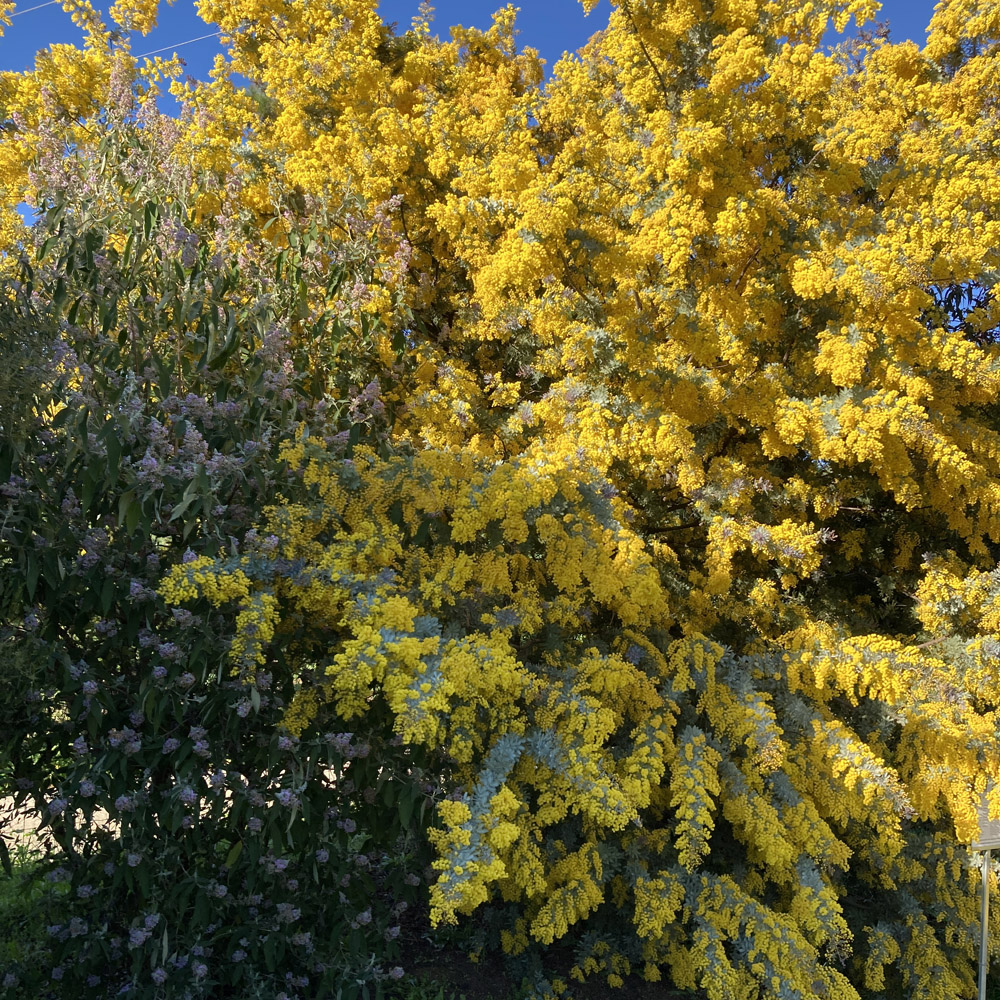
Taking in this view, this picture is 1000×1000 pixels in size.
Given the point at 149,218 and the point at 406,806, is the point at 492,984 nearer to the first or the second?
the point at 406,806

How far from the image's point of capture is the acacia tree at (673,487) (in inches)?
110

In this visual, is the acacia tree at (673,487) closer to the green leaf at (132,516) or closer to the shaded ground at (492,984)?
the shaded ground at (492,984)

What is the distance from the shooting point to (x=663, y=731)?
Answer: 2994 millimetres

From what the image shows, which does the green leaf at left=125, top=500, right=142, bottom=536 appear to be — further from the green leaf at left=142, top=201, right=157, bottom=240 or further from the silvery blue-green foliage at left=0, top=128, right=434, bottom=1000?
the green leaf at left=142, top=201, right=157, bottom=240

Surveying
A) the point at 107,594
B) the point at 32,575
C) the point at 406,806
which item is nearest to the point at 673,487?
the point at 406,806

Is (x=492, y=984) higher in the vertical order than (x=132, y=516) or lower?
lower

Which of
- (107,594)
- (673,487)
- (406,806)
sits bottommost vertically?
(406,806)

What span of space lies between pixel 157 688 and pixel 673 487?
2998mm

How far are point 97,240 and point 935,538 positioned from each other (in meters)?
4.65

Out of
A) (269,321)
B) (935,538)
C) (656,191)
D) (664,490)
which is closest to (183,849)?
(269,321)

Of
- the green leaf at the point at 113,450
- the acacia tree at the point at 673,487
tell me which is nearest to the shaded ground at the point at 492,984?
the acacia tree at the point at 673,487

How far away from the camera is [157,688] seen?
2.42 metres

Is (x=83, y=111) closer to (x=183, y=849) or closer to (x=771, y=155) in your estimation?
(x=771, y=155)

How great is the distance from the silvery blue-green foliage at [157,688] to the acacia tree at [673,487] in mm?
230
